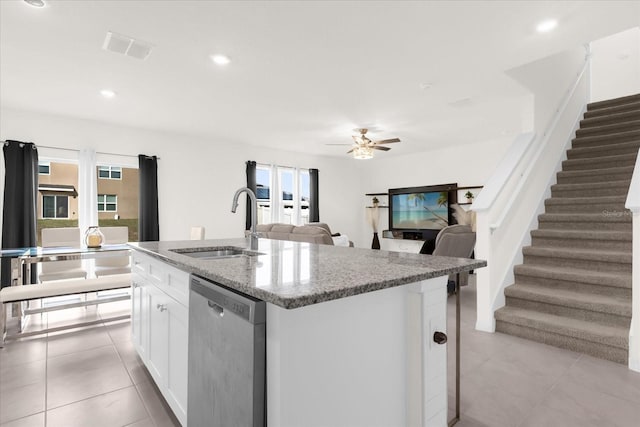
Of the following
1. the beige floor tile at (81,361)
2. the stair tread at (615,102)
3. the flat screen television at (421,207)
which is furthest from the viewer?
the flat screen television at (421,207)

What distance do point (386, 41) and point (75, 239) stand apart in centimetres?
426

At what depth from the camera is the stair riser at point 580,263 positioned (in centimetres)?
301

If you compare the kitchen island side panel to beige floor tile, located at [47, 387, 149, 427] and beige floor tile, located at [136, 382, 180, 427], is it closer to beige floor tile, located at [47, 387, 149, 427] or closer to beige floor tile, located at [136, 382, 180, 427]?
beige floor tile, located at [136, 382, 180, 427]

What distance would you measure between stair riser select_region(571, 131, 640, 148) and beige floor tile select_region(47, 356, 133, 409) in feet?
18.9

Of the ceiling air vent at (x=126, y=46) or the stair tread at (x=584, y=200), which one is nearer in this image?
the ceiling air vent at (x=126, y=46)

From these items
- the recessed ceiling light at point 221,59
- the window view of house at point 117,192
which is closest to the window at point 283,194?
the window view of house at point 117,192

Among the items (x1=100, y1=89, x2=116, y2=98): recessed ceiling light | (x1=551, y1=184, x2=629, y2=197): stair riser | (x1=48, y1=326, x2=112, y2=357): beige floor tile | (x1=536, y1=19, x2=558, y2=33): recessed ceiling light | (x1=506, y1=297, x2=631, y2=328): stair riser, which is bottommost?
(x1=48, y1=326, x2=112, y2=357): beige floor tile

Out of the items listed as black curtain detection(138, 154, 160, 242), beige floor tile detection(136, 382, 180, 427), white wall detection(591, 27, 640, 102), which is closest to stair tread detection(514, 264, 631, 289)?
beige floor tile detection(136, 382, 180, 427)

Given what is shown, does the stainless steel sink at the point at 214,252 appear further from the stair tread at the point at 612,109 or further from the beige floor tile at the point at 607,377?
the stair tread at the point at 612,109

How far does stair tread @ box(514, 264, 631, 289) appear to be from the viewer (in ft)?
9.45

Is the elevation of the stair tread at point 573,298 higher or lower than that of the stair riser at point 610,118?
lower

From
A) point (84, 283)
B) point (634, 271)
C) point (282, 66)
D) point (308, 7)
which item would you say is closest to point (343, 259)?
point (308, 7)

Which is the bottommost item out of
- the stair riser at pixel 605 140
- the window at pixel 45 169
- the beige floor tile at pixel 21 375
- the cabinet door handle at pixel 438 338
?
the beige floor tile at pixel 21 375

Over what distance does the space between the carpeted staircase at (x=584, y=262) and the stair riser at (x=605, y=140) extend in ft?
0.03
